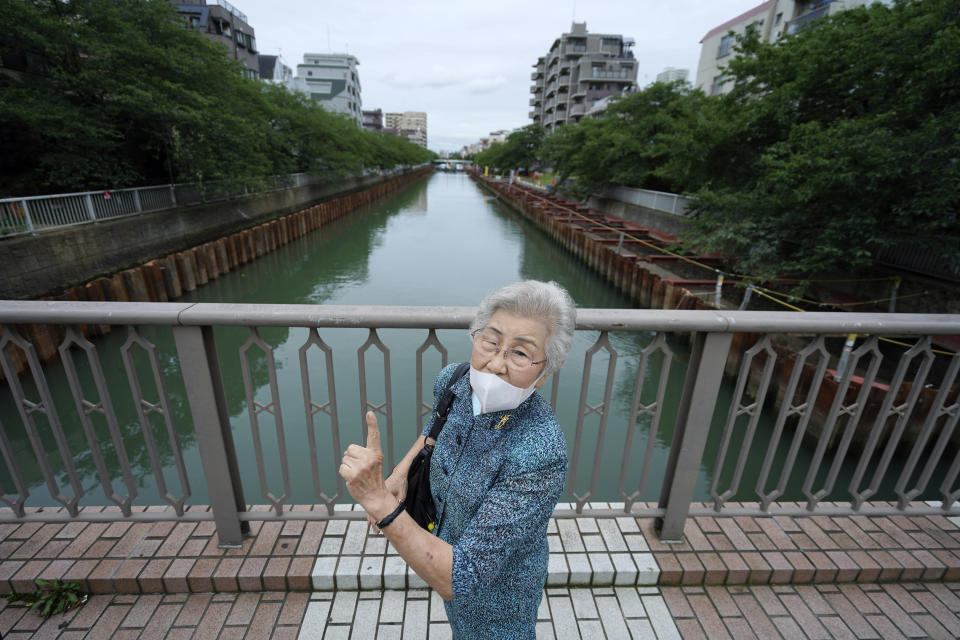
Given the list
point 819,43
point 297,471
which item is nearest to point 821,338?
point 297,471

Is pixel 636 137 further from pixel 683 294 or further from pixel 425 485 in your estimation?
pixel 425 485

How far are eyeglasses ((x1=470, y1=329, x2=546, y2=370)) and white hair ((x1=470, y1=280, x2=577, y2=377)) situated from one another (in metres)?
0.05

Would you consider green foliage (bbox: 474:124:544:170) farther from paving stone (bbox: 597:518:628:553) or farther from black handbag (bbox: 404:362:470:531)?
black handbag (bbox: 404:362:470:531)

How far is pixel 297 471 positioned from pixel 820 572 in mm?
4915

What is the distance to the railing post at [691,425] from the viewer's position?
1852 mm

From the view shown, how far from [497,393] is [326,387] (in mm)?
6937

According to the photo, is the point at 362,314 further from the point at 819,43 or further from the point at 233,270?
the point at 233,270

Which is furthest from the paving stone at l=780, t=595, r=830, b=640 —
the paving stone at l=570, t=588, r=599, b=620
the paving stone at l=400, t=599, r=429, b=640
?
the paving stone at l=400, t=599, r=429, b=640

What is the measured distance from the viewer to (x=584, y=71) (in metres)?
59.4

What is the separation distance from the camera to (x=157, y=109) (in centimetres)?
1130

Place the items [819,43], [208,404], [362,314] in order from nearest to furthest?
1. [362,314]
2. [208,404]
3. [819,43]

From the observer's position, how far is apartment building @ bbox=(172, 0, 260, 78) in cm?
3659

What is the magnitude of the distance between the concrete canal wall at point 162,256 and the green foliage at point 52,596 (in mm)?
6505

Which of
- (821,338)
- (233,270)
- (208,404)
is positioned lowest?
(233,270)
